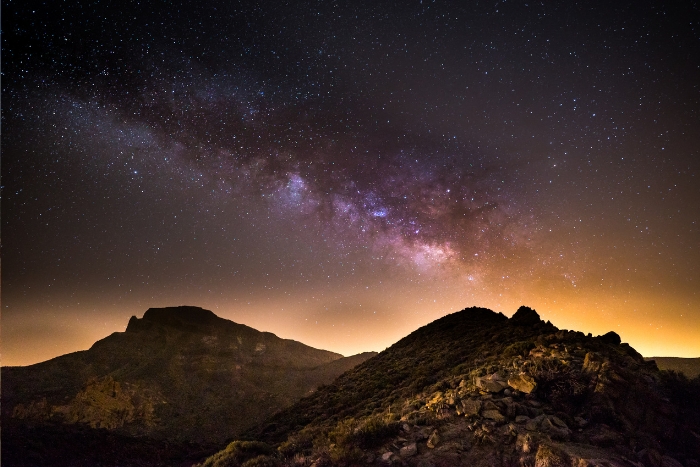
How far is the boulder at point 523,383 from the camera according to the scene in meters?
13.9

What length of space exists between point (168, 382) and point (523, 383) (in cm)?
7374

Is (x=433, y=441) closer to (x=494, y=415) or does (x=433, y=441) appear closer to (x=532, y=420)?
(x=494, y=415)

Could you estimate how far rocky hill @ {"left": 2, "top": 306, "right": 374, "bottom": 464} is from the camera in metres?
49.9

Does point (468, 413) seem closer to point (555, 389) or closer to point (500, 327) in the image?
point (555, 389)

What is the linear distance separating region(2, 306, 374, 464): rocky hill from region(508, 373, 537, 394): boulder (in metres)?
26.9

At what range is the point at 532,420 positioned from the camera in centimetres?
1208

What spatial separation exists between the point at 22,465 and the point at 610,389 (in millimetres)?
28675

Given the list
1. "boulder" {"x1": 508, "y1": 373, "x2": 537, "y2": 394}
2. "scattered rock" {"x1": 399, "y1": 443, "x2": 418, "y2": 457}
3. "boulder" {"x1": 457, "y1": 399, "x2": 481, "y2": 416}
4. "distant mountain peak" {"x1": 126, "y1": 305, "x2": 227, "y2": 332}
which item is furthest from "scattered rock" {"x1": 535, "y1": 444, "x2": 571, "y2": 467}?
"distant mountain peak" {"x1": 126, "y1": 305, "x2": 227, "y2": 332}

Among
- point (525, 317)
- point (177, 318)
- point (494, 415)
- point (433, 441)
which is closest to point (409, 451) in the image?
point (433, 441)

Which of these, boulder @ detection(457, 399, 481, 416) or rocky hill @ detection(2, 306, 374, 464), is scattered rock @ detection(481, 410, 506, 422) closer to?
boulder @ detection(457, 399, 481, 416)

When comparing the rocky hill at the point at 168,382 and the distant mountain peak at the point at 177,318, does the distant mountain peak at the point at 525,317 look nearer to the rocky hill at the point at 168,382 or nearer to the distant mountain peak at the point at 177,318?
the rocky hill at the point at 168,382

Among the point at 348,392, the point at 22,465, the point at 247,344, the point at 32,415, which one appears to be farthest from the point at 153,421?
the point at 247,344

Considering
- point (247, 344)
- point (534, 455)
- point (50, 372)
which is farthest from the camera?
point (247, 344)

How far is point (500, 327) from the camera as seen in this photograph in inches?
1090
